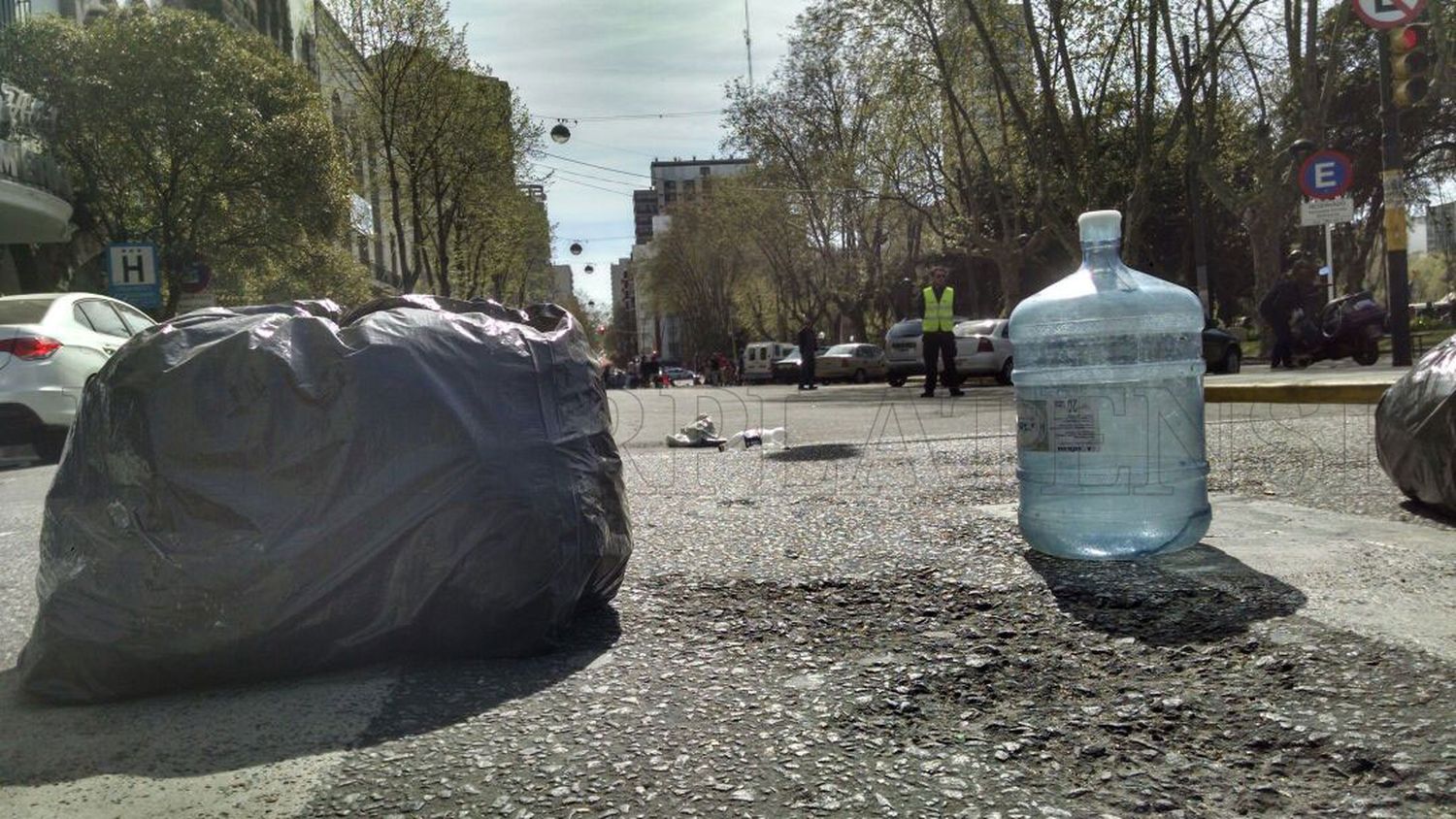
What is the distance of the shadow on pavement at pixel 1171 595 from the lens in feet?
8.93

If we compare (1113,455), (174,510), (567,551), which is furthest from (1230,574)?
(174,510)

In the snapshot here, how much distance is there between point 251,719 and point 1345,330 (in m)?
18.0

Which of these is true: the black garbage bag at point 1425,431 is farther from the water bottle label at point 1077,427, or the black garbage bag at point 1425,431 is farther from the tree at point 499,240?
the tree at point 499,240

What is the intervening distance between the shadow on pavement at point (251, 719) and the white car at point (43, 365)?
6843mm

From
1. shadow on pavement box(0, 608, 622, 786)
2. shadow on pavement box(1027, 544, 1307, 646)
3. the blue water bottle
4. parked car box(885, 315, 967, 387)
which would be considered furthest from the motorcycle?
shadow on pavement box(0, 608, 622, 786)

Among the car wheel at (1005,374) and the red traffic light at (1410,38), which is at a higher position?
the red traffic light at (1410,38)

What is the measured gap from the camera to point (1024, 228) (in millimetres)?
40156

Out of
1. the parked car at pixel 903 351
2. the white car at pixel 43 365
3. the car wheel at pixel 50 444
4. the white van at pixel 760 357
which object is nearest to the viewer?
the white car at pixel 43 365

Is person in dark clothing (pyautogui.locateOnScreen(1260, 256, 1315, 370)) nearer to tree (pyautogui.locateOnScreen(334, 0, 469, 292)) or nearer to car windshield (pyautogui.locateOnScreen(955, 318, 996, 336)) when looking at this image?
car windshield (pyautogui.locateOnScreen(955, 318, 996, 336))

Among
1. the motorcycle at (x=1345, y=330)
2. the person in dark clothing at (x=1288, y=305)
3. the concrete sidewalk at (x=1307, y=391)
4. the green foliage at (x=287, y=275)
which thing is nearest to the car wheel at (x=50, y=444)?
the concrete sidewalk at (x=1307, y=391)

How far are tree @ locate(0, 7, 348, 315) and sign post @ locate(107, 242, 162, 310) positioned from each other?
336 centimetres

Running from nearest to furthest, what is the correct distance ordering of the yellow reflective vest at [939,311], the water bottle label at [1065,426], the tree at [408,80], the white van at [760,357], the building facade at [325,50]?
the water bottle label at [1065,426], the yellow reflective vest at [939,311], the building facade at [325,50], the tree at [408,80], the white van at [760,357]

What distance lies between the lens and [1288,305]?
17.6 meters

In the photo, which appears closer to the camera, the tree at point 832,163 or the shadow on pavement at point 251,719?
the shadow on pavement at point 251,719
